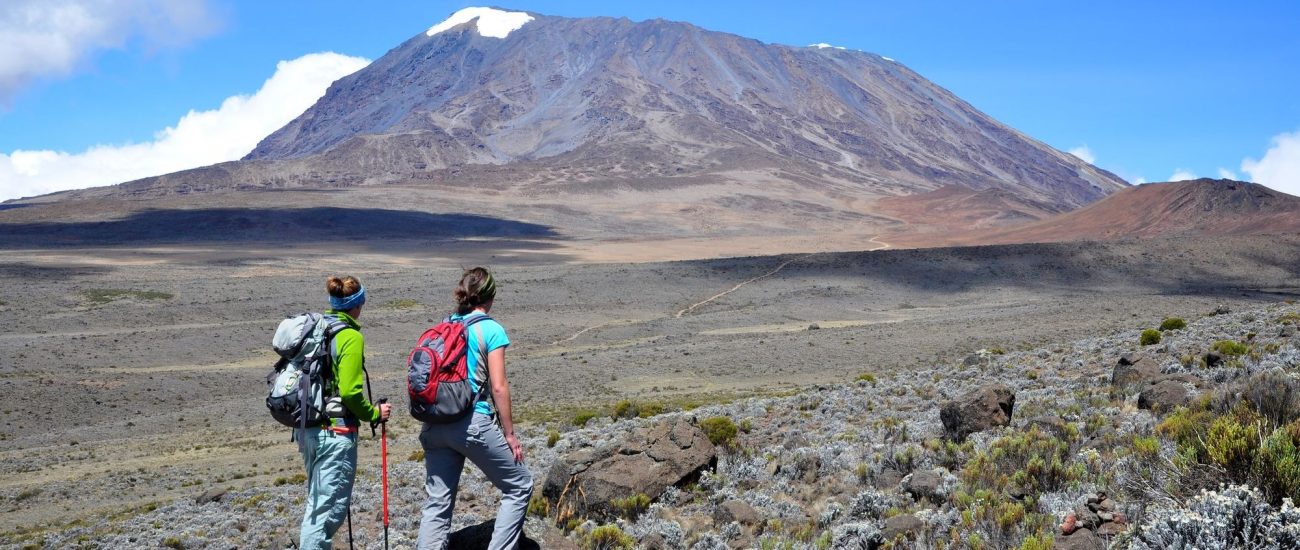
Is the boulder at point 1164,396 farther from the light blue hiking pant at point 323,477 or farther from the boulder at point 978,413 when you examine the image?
the light blue hiking pant at point 323,477

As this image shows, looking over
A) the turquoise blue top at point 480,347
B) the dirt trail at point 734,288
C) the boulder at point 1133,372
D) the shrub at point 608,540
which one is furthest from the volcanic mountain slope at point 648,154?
the turquoise blue top at point 480,347

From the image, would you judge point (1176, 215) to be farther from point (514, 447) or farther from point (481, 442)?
point (481, 442)

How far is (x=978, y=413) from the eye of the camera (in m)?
7.63

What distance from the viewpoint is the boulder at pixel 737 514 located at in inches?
230

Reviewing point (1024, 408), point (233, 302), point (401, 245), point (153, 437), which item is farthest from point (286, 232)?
point (1024, 408)

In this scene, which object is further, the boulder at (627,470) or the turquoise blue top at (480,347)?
the boulder at (627,470)

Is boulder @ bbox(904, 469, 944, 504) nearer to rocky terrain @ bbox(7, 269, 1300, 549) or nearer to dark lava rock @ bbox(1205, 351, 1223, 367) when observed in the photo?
rocky terrain @ bbox(7, 269, 1300, 549)

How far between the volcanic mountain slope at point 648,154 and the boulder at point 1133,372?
272ft

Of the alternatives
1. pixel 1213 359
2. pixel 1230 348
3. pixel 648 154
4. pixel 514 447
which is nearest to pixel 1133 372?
pixel 1213 359

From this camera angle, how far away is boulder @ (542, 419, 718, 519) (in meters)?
6.11

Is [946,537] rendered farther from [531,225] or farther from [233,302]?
[531,225]

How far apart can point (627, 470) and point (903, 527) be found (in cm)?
195

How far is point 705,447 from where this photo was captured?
6.87 meters

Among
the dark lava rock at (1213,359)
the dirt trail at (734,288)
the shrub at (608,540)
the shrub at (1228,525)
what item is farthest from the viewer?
the dirt trail at (734,288)
